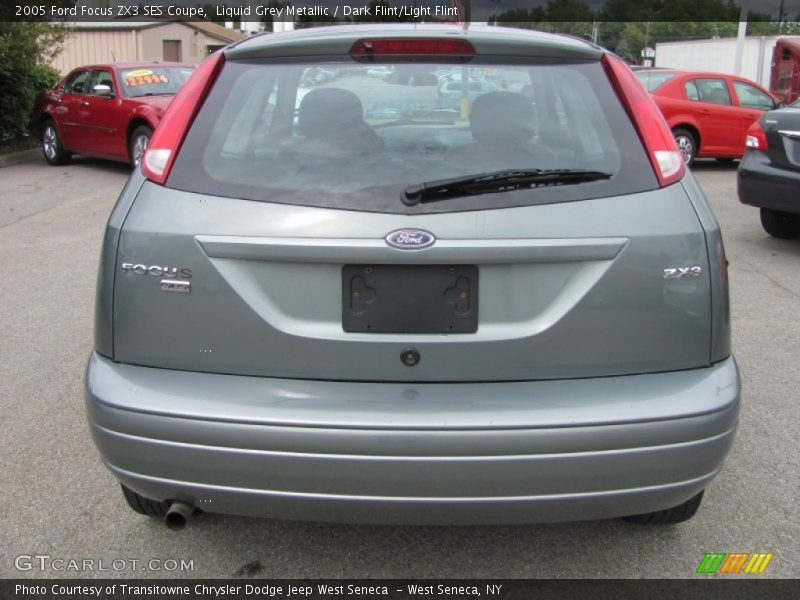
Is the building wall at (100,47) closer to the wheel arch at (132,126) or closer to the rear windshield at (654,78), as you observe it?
the wheel arch at (132,126)

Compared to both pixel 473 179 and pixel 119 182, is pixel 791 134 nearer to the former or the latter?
pixel 473 179

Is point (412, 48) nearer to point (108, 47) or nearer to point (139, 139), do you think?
point (139, 139)

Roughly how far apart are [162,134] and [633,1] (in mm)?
47736

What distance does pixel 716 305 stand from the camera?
7.66 feet

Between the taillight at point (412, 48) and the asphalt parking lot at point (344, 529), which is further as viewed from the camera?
the asphalt parking lot at point (344, 529)

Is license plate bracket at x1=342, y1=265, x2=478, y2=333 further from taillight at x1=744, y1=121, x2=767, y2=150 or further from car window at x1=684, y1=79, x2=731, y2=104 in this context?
car window at x1=684, y1=79, x2=731, y2=104

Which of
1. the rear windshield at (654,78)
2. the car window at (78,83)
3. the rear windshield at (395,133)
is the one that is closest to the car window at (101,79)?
the car window at (78,83)

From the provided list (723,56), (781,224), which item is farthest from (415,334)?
(723,56)

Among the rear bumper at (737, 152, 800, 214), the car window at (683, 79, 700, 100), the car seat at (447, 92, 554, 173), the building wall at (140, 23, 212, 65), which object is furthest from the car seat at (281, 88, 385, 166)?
the building wall at (140, 23, 212, 65)

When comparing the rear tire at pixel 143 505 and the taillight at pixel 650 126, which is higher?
the taillight at pixel 650 126

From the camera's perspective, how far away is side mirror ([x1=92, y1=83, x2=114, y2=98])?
1163 cm

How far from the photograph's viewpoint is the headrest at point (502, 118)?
8.03 feet

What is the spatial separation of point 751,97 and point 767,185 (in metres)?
6.99

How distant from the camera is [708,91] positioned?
515 inches
